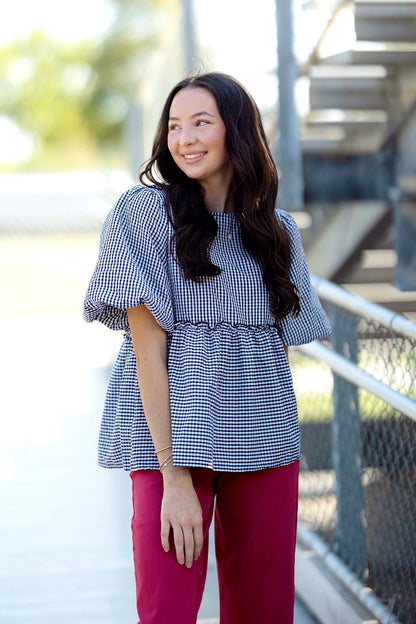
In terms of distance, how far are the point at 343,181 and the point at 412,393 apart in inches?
128

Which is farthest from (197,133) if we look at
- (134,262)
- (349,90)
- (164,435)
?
(349,90)

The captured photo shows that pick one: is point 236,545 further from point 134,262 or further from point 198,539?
point 134,262

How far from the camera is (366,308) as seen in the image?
8.57 ft

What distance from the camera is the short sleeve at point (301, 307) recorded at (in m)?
2.19

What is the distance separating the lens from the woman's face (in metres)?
2.04

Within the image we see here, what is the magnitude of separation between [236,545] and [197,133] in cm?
87

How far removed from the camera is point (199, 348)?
6.53ft

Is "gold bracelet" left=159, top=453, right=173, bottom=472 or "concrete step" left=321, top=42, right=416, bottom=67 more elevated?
"concrete step" left=321, top=42, right=416, bottom=67

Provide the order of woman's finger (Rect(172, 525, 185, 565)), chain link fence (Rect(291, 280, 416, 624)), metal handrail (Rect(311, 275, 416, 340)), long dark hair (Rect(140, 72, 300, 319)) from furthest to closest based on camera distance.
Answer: chain link fence (Rect(291, 280, 416, 624))
metal handrail (Rect(311, 275, 416, 340))
long dark hair (Rect(140, 72, 300, 319))
woman's finger (Rect(172, 525, 185, 565))

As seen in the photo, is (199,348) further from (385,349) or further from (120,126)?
(120,126)

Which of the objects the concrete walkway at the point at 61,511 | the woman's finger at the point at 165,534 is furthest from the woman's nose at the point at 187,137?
the concrete walkway at the point at 61,511

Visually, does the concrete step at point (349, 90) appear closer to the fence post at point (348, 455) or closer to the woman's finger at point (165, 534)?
the fence post at point (348, 455)

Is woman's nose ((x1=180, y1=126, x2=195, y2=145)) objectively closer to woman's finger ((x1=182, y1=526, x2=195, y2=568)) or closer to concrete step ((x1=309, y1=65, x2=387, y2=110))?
woman's finger ((x1=182, y1=526, x2=195, y2=568))

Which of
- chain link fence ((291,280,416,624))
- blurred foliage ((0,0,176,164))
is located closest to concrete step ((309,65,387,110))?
chain link fence ((291,280,416,624))
